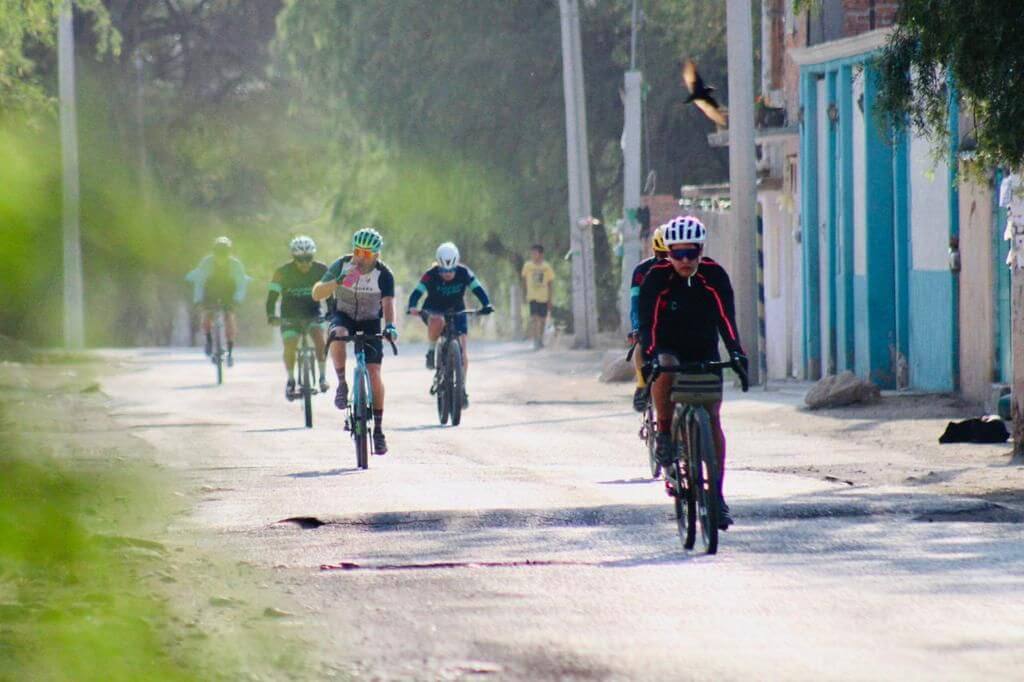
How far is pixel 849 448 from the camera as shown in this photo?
17.5 metres

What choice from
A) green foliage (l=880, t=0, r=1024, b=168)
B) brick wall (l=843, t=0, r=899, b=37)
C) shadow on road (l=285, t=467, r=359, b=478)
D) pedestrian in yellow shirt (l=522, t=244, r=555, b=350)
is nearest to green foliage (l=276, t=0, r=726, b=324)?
pedestrian in yellow shirt (l=522, t=244, r=555, b=350)

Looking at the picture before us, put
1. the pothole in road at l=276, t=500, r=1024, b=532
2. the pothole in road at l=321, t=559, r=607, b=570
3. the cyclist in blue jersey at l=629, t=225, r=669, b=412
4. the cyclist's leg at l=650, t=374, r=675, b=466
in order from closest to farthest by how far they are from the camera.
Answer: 1. the pothole in road at l=321, t=559, r=607, b=570
2. the cyclist's leg at l=650, t=374, r=675, b=466
3. the pothole in road at l=276, t=500, r=1024, b=532
4. the cyclist in blue jersey at l=629, t=225, r=669, b=412

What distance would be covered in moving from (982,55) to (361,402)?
5.66m

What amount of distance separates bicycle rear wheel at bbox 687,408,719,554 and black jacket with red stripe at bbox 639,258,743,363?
436 millimetres

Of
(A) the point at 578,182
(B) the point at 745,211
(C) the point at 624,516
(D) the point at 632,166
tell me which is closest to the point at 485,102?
(A) the point at 578,182

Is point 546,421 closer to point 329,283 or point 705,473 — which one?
point 329,283

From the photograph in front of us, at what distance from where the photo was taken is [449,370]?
19.9m

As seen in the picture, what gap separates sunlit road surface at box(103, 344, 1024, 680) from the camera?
6.43m

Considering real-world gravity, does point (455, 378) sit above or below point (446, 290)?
below

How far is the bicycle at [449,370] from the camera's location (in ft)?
64.7

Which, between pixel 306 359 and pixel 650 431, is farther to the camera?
pixel 306 359

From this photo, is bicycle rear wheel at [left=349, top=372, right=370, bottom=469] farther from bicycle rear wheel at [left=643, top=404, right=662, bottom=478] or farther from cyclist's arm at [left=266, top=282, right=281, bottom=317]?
cyclist's arm at [left=266, top=282, right=281, bottom=317]

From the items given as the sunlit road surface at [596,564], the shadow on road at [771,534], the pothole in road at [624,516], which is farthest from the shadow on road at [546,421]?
the pothole in road at [624,516]

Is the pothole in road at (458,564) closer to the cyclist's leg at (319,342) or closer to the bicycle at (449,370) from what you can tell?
the bicycle at (449,370)
